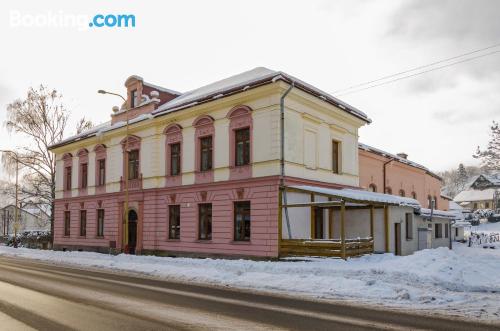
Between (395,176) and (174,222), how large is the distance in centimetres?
2172

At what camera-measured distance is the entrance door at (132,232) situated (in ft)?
92.0

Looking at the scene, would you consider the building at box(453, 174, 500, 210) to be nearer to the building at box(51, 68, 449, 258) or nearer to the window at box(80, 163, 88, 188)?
the building at box(51, 68, 449, 258)

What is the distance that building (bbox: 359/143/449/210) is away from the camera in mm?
34000

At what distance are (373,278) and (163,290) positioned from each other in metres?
6.93

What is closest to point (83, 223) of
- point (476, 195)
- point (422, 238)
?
point (422, 238)

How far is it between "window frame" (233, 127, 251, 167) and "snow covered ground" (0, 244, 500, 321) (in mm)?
5050

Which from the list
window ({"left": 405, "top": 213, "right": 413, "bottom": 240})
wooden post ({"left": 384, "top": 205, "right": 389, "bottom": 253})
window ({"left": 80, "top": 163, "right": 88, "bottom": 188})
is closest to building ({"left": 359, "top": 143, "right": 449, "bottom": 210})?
window ({"left": 405, "top": 213, "right": 413, "bottom": 240})

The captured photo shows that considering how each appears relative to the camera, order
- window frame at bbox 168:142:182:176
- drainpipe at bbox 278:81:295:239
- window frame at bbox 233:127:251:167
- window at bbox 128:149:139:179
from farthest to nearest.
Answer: window at bbox 128:149:139:179 → window frame at bbox 168:142:182:176 → window frame at bbox 233:127:251:167 → drainpipe at bbox 278:81:295:239

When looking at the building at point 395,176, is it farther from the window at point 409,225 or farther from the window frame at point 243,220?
the window frame at point 243,220

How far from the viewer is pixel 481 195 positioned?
3723 inches

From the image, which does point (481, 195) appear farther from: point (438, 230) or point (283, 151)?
point (283, 151)

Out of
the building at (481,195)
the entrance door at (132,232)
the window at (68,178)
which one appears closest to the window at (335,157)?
the entrance door at (132,232)

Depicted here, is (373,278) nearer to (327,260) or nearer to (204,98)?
(327,260)

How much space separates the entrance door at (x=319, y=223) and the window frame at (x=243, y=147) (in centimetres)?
454
